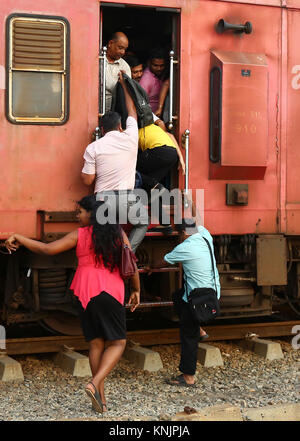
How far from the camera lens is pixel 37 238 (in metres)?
6.01

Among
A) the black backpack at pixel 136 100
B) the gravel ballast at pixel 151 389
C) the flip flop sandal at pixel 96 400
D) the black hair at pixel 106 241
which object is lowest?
the gravel ballast at pixel 151 389

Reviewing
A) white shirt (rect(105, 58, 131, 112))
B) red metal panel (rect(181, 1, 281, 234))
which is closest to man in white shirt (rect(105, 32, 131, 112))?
white shirt (rect(105, 58, 131, 112))

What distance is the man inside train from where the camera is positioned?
6.68 meters

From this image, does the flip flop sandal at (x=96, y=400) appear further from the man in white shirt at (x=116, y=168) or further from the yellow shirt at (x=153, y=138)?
the yellow shirt at (x=153, y=138)

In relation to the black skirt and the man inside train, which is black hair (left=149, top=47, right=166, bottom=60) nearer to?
the man inside train

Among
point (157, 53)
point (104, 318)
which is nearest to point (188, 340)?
point (104, 318)

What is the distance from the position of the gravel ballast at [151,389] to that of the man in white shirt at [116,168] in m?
1.26

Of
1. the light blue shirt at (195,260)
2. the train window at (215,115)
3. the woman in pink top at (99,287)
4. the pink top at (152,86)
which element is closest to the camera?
the woman in pink top at (99,287)

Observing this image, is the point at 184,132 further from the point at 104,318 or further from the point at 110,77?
the point at 104,318

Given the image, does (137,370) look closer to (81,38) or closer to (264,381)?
(264,381)

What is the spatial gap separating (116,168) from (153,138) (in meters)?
0.57

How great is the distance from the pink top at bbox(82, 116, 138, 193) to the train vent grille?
32.0 inches

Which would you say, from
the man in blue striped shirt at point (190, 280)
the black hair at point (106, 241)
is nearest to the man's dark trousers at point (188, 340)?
the man in blue striped shirt at point (190, 280)

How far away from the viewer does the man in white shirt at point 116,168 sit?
5805mm
